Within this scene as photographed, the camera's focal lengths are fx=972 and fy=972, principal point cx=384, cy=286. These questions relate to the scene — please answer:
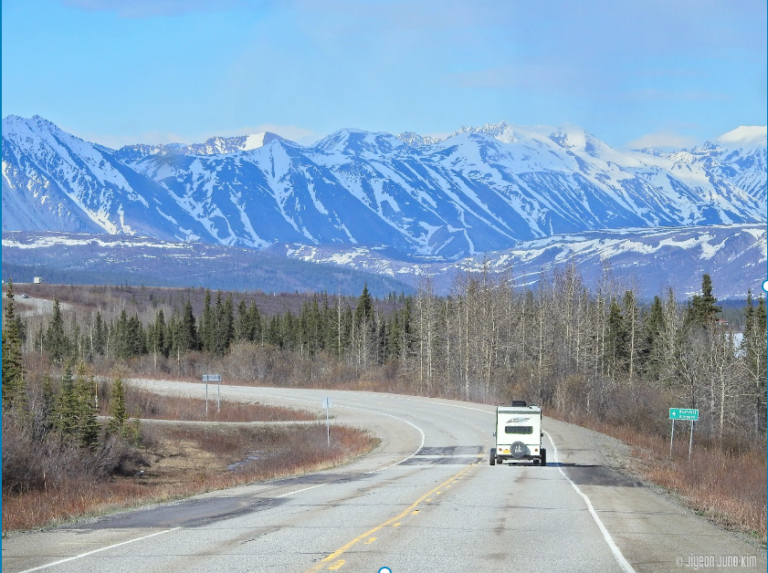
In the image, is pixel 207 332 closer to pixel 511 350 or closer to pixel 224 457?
pixel 511 350

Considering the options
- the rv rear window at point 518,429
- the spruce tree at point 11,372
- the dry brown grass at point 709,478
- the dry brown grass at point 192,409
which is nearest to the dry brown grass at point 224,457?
the spruce tree at point 11,372

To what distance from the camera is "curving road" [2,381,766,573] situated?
12547 millimetres

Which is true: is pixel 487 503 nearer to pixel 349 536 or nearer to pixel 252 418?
pixel 349 536

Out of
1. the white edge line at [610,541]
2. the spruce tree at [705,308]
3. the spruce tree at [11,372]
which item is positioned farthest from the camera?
the spruce tree at [705,308]

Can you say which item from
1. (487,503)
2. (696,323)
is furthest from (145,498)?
(696,323)

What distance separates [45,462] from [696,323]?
68.5 m

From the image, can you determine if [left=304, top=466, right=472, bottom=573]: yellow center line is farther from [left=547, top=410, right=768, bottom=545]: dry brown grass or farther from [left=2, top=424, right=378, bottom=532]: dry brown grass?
[left=2, top=424, right=378, bottom=532]: dry brown grass

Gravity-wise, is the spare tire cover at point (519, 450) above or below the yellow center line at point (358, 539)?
below

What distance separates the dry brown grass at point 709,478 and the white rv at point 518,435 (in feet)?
11.3

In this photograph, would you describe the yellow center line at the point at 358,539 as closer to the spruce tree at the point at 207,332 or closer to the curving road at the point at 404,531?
the curving road at the point at 404,531

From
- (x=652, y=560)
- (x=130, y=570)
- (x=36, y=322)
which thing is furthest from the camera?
(x=36, y=322)

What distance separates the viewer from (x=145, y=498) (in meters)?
23.1

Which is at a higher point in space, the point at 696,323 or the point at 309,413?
the point at 696,323

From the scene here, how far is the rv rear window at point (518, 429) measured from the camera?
108ft
